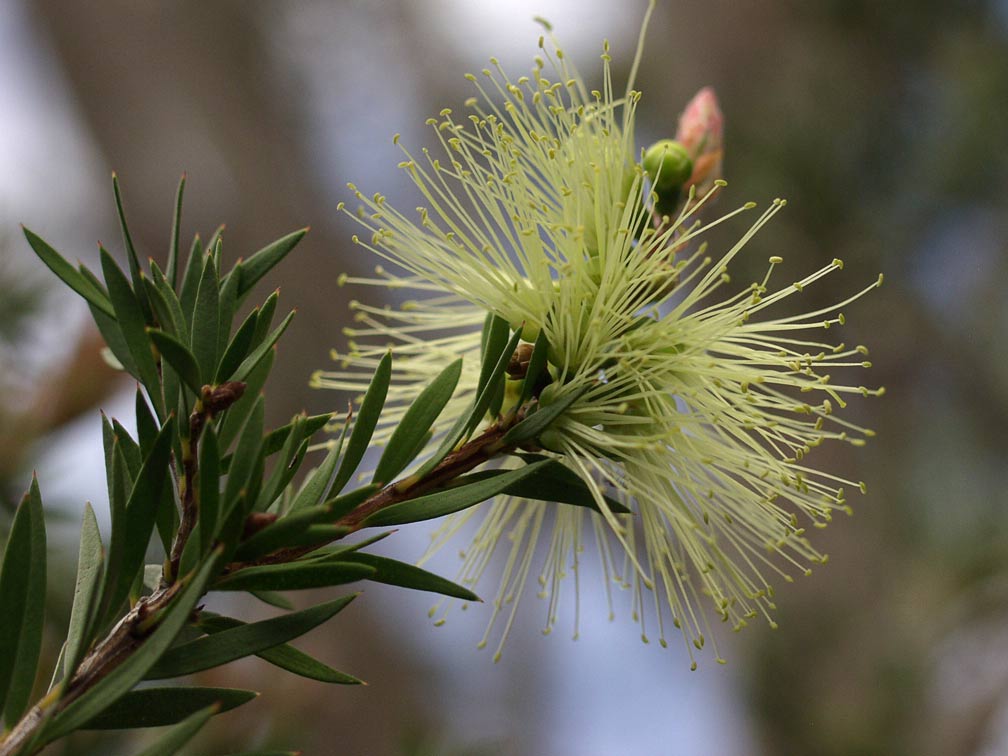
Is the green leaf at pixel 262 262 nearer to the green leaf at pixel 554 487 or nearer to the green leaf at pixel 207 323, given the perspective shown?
the green leaf at pixel 207 323

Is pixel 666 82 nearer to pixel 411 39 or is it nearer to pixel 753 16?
pixel 753 16

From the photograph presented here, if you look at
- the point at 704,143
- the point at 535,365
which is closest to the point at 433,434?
the point at 535,365

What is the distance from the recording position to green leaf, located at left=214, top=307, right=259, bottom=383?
475mm

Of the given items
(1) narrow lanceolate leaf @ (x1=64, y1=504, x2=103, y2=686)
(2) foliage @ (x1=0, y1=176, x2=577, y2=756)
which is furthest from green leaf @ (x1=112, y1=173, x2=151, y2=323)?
(1) narrow lanceolate leaf @ (x1=64, y1=504, x2=103, y2=686)

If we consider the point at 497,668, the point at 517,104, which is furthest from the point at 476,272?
the point at 497,668

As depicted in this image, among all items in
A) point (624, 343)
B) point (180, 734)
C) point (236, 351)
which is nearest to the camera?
point (180, 734)

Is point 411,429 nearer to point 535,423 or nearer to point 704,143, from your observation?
point 535,423

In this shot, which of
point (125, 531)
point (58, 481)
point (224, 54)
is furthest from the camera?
point (224, 54)

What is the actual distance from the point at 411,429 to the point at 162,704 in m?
0.18

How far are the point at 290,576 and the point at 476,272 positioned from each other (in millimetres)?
290

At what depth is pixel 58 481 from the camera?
110cm

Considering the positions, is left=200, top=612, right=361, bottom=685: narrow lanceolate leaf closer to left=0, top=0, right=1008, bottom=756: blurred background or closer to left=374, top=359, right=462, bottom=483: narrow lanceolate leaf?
left=374, top=359, right=462, bottom=483: narrow lanceolate leaf

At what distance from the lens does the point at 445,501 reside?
480mm

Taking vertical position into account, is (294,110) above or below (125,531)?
above
